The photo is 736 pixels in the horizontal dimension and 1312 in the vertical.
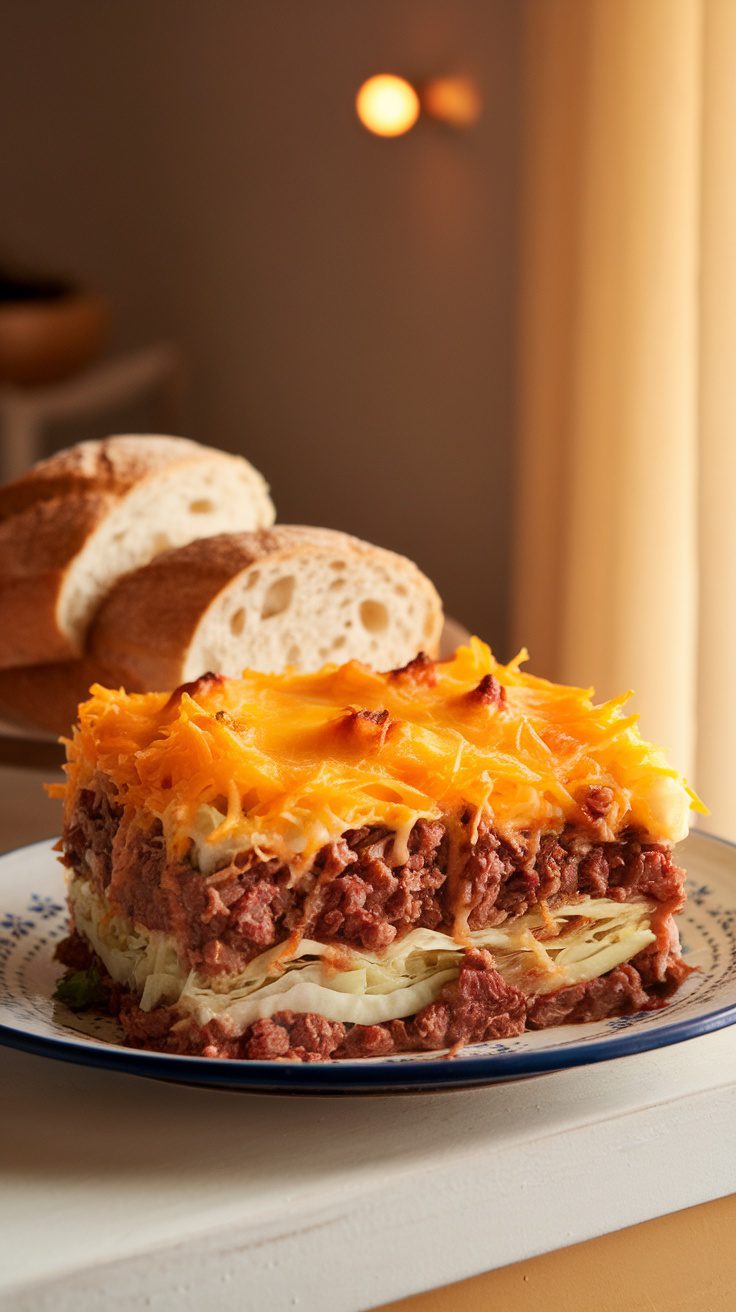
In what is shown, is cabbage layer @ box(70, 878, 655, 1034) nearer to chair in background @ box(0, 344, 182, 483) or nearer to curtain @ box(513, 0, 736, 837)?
curtain @ box(513, 0, 736, 837)

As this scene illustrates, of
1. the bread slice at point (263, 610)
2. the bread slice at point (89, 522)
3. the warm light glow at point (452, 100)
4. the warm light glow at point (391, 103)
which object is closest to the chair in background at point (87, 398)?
the warm light glow at point (391, 103)

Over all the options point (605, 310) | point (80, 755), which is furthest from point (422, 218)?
point (80, 755)

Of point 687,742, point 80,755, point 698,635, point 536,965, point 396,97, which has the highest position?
point 396,97

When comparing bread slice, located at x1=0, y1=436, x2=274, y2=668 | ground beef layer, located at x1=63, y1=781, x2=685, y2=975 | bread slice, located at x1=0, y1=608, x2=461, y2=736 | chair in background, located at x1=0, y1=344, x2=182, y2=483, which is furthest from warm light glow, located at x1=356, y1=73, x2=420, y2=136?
ground beef layer, located at x1=63, y1=781, x2=685, y2=975

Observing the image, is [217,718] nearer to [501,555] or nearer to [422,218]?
[501,555]

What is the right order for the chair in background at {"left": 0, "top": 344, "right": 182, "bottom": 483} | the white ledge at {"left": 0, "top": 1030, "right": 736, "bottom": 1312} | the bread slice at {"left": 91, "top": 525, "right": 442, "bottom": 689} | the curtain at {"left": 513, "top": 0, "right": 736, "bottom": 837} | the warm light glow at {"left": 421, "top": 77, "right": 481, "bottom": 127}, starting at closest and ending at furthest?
the white ledge at {"left": 0, "top": 1030, "right": 736, "bottom": 1312}
the bread slice at {"left": 91, "top": 525, "right": 442, "bottom": 689}
the curtain at {"left": 513, "top": 0, "right": 736, "bottom": 837}
the warm light glow at {"left": 421, "top": 77, "right": 481, "bottom": 127}
the chair in background at {"left": 0, "top": 344, "right": 182, "bottom": 483}

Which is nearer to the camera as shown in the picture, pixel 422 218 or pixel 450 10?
pixel 450 10
